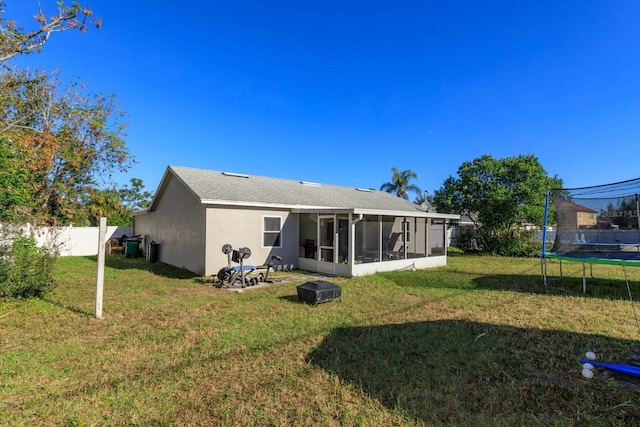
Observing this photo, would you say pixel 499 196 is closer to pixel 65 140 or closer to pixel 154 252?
pixel 154 252

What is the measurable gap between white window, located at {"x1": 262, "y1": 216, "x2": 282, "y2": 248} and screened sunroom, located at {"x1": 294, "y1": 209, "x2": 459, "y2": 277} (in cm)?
89

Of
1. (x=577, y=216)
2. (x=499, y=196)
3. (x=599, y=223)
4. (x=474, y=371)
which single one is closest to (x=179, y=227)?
(x=474, y=371)

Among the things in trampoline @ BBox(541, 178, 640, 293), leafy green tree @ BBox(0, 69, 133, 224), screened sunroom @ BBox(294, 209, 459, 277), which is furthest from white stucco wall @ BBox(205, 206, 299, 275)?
leafy green tree @ BBox(0, 69, 133, 224)

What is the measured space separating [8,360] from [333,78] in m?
15.0

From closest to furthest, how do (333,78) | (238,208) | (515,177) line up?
(238,208) → (333,78) → (515,177)

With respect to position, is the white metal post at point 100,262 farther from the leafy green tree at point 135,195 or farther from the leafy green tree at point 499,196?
the leafy green tree at point 135,195

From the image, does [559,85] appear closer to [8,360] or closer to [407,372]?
[407,372]

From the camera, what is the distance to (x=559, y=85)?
1084 centimetres

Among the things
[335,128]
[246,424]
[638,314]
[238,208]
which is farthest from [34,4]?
[638,314]

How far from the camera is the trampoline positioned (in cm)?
632

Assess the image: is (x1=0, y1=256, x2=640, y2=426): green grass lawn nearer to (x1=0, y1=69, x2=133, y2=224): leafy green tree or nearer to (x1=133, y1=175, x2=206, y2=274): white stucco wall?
(x1=133, y1=175, x2=206, y2=274): white stucco wall

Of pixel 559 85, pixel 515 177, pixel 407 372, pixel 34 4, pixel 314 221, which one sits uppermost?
pixel 34 4

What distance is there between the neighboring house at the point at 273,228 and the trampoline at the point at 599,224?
418 cm

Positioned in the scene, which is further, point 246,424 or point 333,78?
point 333,78
